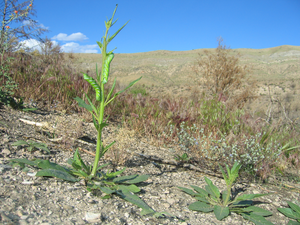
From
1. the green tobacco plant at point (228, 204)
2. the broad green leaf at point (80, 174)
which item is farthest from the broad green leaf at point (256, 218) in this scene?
the broad green leaf at point (80, 174)

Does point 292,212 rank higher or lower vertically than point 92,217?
lower

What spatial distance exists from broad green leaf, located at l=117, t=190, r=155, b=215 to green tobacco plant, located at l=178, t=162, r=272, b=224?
38 centimetres

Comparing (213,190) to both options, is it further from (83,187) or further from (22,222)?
(22,222)

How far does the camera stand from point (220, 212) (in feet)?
5.40

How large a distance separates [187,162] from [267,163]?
41.1 inches

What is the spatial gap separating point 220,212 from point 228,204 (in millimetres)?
313

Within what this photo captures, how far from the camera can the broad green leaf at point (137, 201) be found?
1.50m

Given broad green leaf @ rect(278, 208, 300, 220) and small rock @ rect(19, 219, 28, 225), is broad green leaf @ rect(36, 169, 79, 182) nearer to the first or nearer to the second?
small rock @ rect(19, 219, 28, 225)

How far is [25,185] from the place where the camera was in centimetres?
150

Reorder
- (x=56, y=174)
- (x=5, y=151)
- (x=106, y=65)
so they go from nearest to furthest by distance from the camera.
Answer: (x=106, y=65) → (x=56, y=174) → (x=5, y=151)

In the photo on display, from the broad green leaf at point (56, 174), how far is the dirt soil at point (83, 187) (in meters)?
0.05

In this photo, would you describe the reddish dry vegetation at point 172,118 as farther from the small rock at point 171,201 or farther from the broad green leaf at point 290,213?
the small rock at point 171,201

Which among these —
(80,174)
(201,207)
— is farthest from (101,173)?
(201,207)

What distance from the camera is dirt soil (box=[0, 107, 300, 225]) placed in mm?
1305
